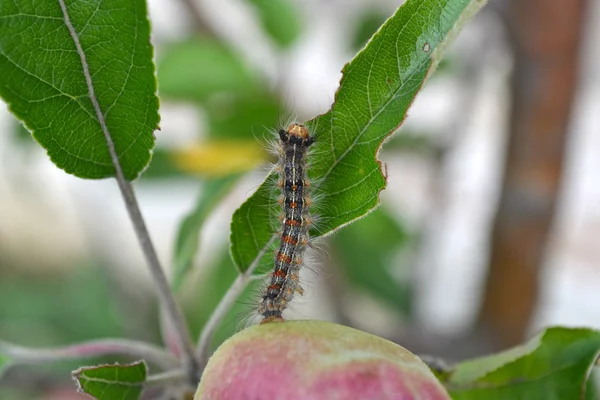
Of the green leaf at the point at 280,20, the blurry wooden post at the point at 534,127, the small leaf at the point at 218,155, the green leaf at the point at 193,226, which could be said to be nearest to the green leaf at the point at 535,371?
the green leaf at the point at 193,226

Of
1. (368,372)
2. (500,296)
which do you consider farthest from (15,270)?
(368,372)

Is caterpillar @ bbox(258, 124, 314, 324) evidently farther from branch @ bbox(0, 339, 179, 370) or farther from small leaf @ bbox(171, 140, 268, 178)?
small leaf @ bbox(171, 140, 268, 178)

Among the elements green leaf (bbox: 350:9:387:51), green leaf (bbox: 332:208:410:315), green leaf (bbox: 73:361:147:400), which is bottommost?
green leaf (bbox: 332:208:410:315)

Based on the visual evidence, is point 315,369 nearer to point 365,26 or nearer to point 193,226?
point 193,226

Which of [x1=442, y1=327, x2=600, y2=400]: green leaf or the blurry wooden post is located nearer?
[x1=442, y1=327, x2=600, y2=400]: green leaf

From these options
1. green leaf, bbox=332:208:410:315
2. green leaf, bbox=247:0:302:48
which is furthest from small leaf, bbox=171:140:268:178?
green leaf, bbox=332:208:410:315

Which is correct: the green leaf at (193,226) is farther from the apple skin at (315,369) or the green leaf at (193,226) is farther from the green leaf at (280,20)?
the green leaf at (280,20)
